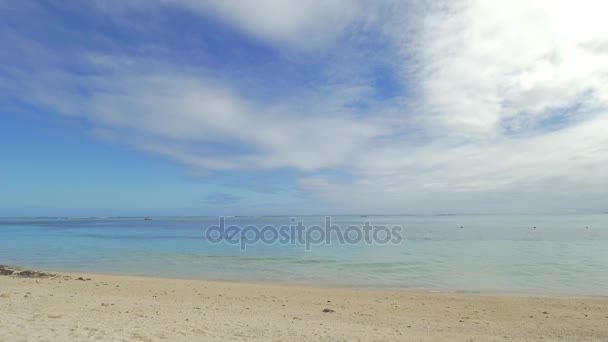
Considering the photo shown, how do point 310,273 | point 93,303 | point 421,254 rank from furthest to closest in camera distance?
point 421,254 → point 310,273 → point 93,303

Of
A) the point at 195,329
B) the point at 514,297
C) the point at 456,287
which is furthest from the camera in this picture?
the point at 456,287

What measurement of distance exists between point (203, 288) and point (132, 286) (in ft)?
9.75

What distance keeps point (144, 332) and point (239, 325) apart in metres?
2.17

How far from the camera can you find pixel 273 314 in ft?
34.8

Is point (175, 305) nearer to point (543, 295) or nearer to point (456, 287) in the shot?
point (456, 287)

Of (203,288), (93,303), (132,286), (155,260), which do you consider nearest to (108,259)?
(155,260)

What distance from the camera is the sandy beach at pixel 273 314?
8008 millimetres

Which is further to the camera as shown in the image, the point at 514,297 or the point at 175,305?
the point at 514,297

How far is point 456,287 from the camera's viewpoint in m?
16.8

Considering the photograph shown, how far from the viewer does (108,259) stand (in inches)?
1087

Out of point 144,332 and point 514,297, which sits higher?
point 144,332

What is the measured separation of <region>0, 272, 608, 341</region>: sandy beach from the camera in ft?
26.3

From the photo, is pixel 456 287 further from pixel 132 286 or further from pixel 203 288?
pixel 132 286

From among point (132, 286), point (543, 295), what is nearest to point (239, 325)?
point (132, 286)
